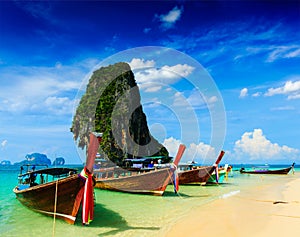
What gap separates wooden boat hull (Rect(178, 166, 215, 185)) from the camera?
811 inches

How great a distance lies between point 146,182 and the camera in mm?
15039

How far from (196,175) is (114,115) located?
917 inches

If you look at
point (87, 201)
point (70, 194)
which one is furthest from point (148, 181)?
point (87, 201)

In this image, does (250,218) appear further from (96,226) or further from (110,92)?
(110,92)

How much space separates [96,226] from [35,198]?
2.41 m

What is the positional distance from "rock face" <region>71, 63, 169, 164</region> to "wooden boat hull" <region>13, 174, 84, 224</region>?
30298 mm

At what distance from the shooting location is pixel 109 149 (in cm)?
3919

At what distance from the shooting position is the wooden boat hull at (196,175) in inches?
811

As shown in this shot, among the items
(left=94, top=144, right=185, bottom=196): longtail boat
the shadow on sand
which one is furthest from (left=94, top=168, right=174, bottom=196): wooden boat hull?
the shadow on sand

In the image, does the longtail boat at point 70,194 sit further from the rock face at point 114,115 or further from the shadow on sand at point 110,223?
the rock face at point 114,115

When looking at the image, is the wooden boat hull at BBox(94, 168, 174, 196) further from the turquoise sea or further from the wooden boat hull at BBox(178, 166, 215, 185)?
the wooden boat hull at BBox(178, 166, 215, 185)

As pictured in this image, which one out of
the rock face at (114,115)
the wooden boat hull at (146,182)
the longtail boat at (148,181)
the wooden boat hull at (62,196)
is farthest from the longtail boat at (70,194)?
the rock face at (114,115)

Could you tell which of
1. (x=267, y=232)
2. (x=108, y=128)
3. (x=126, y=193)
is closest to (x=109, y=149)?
(x=108, y=128)

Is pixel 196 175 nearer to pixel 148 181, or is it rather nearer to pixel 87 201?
pixel 148 181
